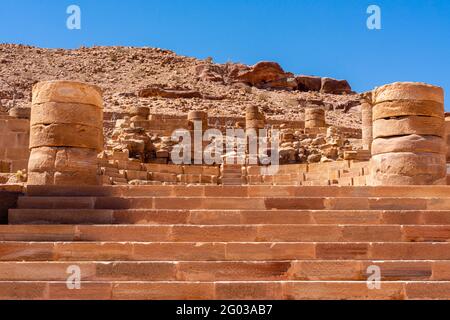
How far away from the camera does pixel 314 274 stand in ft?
24.7

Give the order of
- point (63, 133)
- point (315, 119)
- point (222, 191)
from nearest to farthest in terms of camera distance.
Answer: point (222, 191)
point (63, 133)
point (315, 119)

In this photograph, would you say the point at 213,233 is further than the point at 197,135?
No

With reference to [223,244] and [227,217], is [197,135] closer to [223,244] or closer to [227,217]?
[227,217]

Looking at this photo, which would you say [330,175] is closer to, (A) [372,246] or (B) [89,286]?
(A) [372,246]

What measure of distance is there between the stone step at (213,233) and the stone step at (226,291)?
3.90 feet

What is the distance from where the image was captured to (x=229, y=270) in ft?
→ 24.9

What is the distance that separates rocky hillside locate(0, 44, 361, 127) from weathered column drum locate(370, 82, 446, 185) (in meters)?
33.6

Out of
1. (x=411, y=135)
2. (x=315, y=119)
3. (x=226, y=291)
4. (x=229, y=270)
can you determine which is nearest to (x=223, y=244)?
(x=229, y=270)

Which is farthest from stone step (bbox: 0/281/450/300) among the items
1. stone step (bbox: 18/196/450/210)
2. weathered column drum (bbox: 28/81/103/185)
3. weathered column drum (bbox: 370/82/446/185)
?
weathered column drum (bbox: 370/82/446/185)

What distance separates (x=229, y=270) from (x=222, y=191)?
2.29 m

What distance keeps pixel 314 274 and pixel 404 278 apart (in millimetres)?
981

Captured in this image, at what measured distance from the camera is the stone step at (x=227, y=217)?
884 cm
